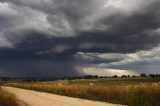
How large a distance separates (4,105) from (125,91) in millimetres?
10856

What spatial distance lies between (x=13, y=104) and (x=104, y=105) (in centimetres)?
599

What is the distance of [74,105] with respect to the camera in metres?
20.8

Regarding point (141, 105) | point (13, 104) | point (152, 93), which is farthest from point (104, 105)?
point (13, 104)

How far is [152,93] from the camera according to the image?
2211 centimetres

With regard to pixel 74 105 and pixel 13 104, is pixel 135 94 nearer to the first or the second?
pixel 74 105

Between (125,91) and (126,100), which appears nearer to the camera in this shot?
(126,100)

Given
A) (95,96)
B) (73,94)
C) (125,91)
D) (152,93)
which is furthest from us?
(73,94)

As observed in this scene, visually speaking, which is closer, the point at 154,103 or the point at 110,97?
the point at 154,103

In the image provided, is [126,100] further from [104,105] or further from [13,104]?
[13,104]

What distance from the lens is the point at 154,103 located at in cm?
2022

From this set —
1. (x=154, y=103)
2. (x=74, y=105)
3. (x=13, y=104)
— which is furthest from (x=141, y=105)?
(x=13, y=104)

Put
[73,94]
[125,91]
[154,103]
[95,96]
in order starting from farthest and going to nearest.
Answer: [73,94]
[95,96]
[125,91]
[154,103]

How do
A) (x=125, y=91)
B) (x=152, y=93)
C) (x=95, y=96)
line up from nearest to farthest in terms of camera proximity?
(x=152, y=93)
(x=125, y=91)
(x=95, y=96)

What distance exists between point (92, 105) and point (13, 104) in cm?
532
